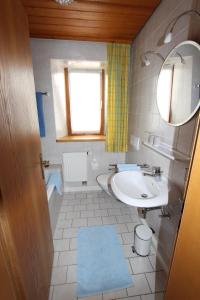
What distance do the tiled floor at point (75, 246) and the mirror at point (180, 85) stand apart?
132cm

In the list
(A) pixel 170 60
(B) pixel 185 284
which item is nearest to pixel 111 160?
(A) pixel 170 60

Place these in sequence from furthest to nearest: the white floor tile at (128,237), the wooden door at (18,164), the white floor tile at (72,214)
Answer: the white floor tile at (72,214), the white floor tile at (128,237), the wooden door at (18,164)

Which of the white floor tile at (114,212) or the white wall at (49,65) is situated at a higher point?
the white wall at (49,65)

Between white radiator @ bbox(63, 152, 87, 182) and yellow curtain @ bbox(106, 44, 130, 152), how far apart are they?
0.46 metres

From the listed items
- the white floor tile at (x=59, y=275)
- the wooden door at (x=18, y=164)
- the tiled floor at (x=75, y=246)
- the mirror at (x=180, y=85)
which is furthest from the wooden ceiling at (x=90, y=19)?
the white floor tile at (x=59, y=275)

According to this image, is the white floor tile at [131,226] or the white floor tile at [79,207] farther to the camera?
the white floor tile at [79,207]

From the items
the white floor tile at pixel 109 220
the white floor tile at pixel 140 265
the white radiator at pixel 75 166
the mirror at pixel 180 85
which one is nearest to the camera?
the mirror at pixel 180 85

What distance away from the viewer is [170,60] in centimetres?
122

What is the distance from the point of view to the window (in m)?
2.45

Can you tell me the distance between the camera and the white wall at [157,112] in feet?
3.59

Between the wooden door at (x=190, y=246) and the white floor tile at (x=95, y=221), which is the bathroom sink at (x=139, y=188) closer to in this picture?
the wooden door at (x=190, y=246)

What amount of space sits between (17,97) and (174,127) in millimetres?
1102

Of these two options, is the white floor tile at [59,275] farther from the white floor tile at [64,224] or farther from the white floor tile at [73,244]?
the white floor tile at [64,224]

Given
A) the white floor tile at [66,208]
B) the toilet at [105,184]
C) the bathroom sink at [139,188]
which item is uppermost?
the bathroom sink at [139,188]
